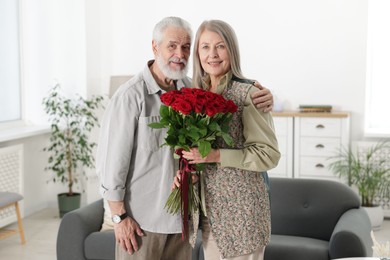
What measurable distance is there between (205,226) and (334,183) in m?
2.09

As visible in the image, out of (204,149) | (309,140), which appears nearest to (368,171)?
(309,140)

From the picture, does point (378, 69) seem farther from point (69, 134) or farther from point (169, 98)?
point (169, 98)

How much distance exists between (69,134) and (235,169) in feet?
13.7

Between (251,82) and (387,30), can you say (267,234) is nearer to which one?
(251,82)

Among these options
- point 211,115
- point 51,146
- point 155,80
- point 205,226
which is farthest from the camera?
point 51,146

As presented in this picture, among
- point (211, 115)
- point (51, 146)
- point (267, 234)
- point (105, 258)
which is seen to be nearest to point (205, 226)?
point (267, 234)

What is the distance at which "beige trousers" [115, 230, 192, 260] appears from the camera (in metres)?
2.43

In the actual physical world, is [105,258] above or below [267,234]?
below

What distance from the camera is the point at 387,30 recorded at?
6316mm

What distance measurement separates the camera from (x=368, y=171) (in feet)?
19.1

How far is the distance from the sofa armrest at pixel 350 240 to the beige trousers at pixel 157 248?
139 centimetres

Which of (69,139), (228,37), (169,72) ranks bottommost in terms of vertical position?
(69,139)

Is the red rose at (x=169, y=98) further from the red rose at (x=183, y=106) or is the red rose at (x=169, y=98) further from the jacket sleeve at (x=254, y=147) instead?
the jacket sleeve at (x=254, y=147)

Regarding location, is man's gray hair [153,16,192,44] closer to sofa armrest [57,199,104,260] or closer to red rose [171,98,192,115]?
red rose [171,98,192,115]
